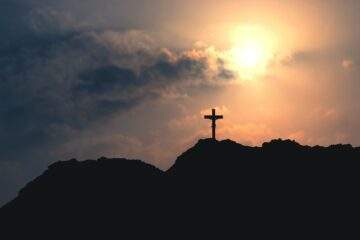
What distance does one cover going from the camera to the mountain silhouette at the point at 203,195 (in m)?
40.2

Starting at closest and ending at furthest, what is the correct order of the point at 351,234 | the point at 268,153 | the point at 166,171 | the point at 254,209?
the point at 351,234, the point at 254,209, the point at 268,153, the point at 166,171

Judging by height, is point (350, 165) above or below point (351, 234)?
above

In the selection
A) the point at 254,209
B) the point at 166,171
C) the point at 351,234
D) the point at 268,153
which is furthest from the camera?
the point at 166,171

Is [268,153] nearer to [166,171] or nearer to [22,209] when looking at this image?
[166,171]

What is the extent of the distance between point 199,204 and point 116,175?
8.72m

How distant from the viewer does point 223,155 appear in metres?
45.4

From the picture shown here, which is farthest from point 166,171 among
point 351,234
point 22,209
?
point 351,234

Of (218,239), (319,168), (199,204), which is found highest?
(319,168)

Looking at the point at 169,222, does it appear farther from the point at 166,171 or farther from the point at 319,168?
the point at 319,168

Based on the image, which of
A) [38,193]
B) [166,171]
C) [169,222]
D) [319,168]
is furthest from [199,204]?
[38,193]

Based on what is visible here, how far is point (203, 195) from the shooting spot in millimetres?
43156

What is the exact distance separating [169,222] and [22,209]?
13.1 meters

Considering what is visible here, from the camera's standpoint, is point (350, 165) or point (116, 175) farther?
point (116, 175)

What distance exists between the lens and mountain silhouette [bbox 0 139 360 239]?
132ft
